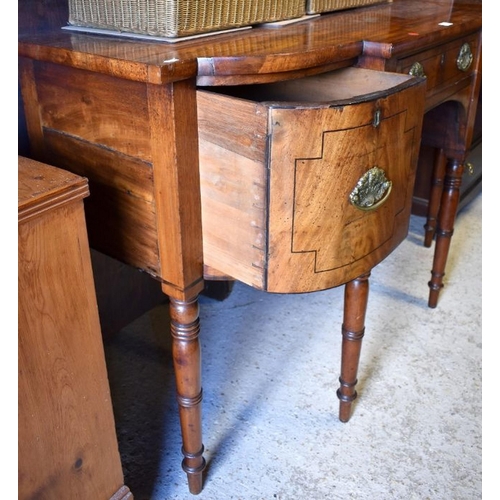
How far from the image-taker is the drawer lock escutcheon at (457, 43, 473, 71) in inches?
49.6

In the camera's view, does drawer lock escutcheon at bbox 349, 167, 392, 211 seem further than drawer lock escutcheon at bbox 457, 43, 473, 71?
No

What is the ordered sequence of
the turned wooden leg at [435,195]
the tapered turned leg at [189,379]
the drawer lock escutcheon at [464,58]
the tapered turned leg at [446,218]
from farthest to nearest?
the turned wooden leg at [435,195], the tapered turned leg at [446,218], the drawer lock escutcheon at [464,58], the tapered turned leg at [189,379]

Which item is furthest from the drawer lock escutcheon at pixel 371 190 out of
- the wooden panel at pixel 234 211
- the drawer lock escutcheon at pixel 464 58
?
the drawer lock escutcheon at pixel 464 58

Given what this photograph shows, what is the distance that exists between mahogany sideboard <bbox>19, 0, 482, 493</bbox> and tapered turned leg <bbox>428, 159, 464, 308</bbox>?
0.42 meters

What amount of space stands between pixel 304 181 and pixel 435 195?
1.27m

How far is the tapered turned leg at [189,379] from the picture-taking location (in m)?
0.96

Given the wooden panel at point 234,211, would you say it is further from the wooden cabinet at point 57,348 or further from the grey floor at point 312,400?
the grey floor at point 312,400

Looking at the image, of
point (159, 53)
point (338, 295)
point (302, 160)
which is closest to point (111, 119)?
point (159, 53)

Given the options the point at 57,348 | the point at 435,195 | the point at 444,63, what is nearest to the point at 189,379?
the point at 57,348

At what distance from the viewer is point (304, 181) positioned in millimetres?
790

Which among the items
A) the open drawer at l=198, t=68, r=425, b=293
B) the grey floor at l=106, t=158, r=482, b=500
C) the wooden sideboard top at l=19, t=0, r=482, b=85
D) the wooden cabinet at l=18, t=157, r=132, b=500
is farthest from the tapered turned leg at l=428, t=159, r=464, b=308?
the wooden cabinet at l=18, t=157, r=132, b=500

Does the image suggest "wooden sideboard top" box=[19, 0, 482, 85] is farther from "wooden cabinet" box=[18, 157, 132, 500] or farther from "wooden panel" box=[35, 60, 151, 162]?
"wooden cabinet" box=[18, 157, 132, 500]

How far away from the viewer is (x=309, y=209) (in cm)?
81

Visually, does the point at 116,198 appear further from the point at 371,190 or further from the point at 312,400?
the point at 312,400
